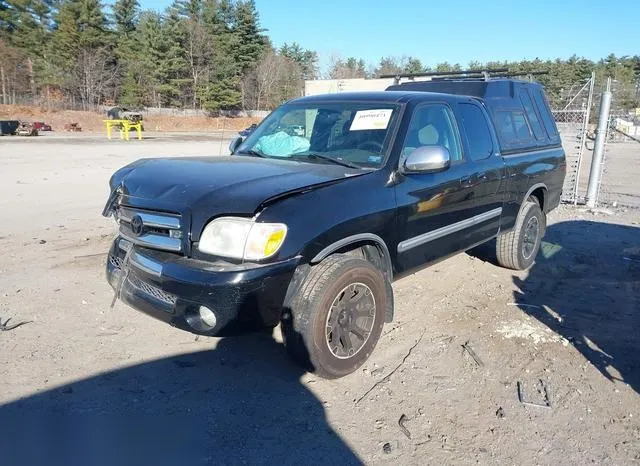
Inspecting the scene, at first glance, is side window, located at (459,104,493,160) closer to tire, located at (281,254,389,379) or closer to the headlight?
tire, located at (281,254,389,379)

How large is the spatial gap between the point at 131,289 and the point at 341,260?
1.44 m

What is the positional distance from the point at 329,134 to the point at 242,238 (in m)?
1.61

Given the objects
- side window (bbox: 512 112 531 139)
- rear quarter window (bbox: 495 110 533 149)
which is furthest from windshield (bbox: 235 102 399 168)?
side window (bbox: 512 112 531 139)

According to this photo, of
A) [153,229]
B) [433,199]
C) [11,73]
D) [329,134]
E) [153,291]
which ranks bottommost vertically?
[153,291]

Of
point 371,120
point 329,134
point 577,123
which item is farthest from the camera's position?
point 577,123

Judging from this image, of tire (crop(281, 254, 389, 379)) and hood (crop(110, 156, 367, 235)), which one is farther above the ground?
hood (crop(110, 156, 367, 235))

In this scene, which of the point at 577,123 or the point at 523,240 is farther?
the point at 577,123

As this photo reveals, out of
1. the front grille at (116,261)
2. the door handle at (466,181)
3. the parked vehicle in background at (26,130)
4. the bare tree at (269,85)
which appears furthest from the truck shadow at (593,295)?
the bare tree at (269,85)

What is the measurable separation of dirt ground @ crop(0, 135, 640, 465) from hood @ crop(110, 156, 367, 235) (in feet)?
3.89

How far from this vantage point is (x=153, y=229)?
10.9ft

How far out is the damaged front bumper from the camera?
9.62ft

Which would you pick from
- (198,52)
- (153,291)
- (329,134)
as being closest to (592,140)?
(329,134)

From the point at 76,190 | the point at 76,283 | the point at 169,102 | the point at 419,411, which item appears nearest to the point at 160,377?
the point at 419,411

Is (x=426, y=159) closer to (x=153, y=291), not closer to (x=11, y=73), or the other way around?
(x=153, y=291)
